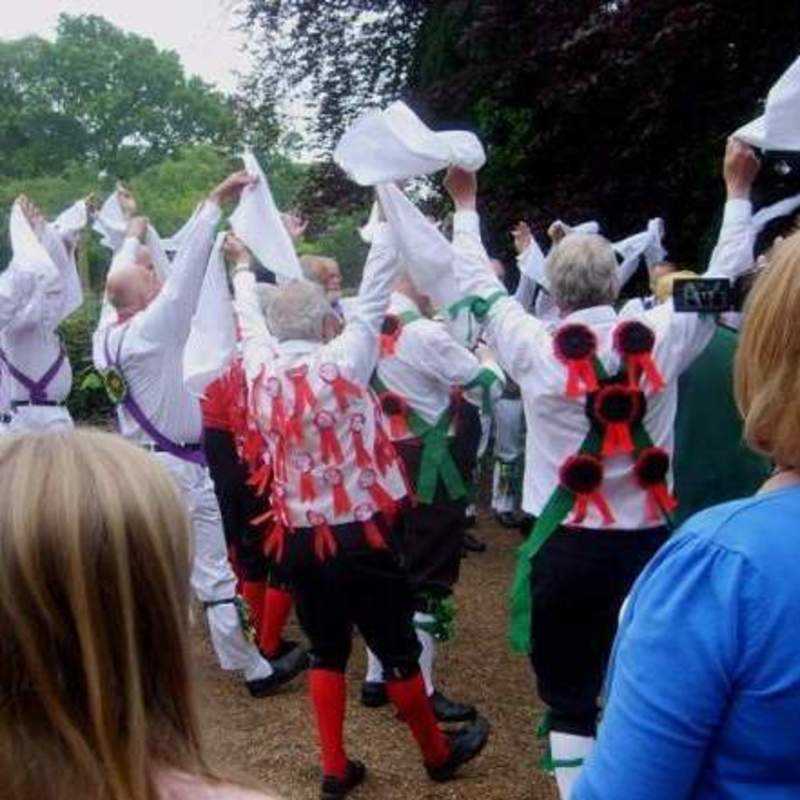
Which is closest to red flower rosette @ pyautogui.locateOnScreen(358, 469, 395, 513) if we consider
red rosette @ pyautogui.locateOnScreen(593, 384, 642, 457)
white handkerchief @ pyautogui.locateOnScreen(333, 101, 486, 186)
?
red rosette @ pyautogui.locateOnScreen(593, 384, 642, 457)

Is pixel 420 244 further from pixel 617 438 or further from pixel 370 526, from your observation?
pixel 370 526

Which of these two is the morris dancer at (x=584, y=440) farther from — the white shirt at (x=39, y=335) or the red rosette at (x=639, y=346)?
the white shirt at (x=39, y=335)

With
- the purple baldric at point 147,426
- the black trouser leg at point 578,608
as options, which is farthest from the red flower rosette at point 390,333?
the black trouser leg at point 578,608

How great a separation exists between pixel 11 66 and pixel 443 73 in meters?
58.7

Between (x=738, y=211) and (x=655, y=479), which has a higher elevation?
(x=738, y=211)

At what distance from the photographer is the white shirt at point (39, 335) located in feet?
21.2

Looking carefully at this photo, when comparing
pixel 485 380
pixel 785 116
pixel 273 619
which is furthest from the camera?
pixel 273 619

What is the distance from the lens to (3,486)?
1.28m

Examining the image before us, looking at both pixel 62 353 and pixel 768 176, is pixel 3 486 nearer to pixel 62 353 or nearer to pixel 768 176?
pixel 62 353

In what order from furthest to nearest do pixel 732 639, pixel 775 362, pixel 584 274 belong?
pixel 584 274, pixel 775 362, pixel 732 639

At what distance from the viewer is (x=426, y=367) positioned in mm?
5363

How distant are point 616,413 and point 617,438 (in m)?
0.08

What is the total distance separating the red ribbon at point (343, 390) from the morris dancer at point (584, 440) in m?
0.56

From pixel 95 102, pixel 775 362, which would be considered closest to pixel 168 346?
pixel 775 362
